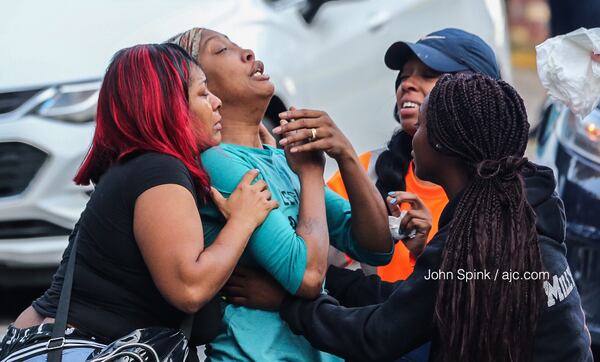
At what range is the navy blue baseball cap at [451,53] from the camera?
3.79 meters

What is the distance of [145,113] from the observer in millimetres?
2910

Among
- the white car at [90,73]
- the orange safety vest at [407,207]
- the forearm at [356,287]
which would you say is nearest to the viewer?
the forearm at [356,287]

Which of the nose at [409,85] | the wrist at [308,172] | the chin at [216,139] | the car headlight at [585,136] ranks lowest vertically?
the car headlight at [585,136]

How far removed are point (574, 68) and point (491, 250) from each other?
0.80 meters

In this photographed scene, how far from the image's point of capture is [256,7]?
617 cm

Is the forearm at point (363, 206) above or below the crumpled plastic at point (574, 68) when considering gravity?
below

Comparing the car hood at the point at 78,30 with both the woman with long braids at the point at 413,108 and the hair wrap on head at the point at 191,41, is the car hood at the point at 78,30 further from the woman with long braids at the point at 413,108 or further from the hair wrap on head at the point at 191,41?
the hair wrap on head at the point at 191,41

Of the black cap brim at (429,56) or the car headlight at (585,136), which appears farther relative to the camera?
the car headlight at (585,136)

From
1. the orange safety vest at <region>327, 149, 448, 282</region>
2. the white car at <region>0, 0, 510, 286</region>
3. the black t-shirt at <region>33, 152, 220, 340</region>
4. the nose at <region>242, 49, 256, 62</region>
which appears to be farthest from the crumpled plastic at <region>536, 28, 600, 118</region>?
the white car at <region>0, 0, 510, 286</region>

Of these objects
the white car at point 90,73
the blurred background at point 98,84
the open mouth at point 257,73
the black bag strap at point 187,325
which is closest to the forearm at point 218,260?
the black bag strap at point 187,325

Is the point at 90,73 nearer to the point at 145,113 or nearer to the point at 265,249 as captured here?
the point at 145,113

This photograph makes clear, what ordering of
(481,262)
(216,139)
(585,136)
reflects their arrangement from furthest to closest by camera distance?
(585,136), (216,139), (481,262)

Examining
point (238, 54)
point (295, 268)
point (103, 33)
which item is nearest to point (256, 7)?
point (103, 33)

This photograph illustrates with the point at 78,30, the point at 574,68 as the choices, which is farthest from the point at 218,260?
the point at 78,30
